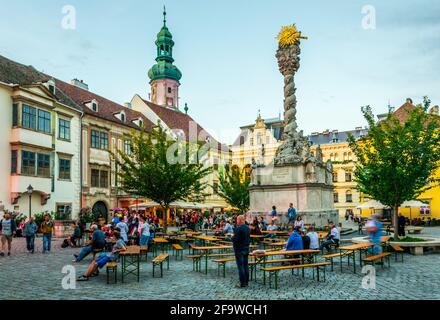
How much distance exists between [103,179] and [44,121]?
31.7 ft

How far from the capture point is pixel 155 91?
76438 mm

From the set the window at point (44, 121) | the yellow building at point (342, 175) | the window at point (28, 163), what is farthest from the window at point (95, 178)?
the yellow building at point (342, 175)

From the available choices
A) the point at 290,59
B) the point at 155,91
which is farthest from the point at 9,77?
the point at 155,91

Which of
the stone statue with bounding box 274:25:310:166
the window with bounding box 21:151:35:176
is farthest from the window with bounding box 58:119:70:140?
the stone statue with bounding box 274:25:310:166

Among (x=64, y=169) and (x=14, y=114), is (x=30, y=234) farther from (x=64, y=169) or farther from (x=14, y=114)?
(x=64, y=169)

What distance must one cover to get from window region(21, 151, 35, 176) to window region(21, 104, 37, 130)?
6.35ft

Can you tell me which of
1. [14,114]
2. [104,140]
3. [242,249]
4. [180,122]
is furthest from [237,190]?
[242,249]

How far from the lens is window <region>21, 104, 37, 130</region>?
102ft

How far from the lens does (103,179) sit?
4103 centimetres

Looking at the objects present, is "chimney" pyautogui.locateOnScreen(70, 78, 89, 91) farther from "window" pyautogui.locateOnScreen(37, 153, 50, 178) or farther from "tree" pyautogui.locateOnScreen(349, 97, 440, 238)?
"tree" pyautogui.locateOnScreen(349, 97, 440, 238)

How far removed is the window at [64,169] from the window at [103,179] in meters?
4.66

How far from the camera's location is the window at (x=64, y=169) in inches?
1383
